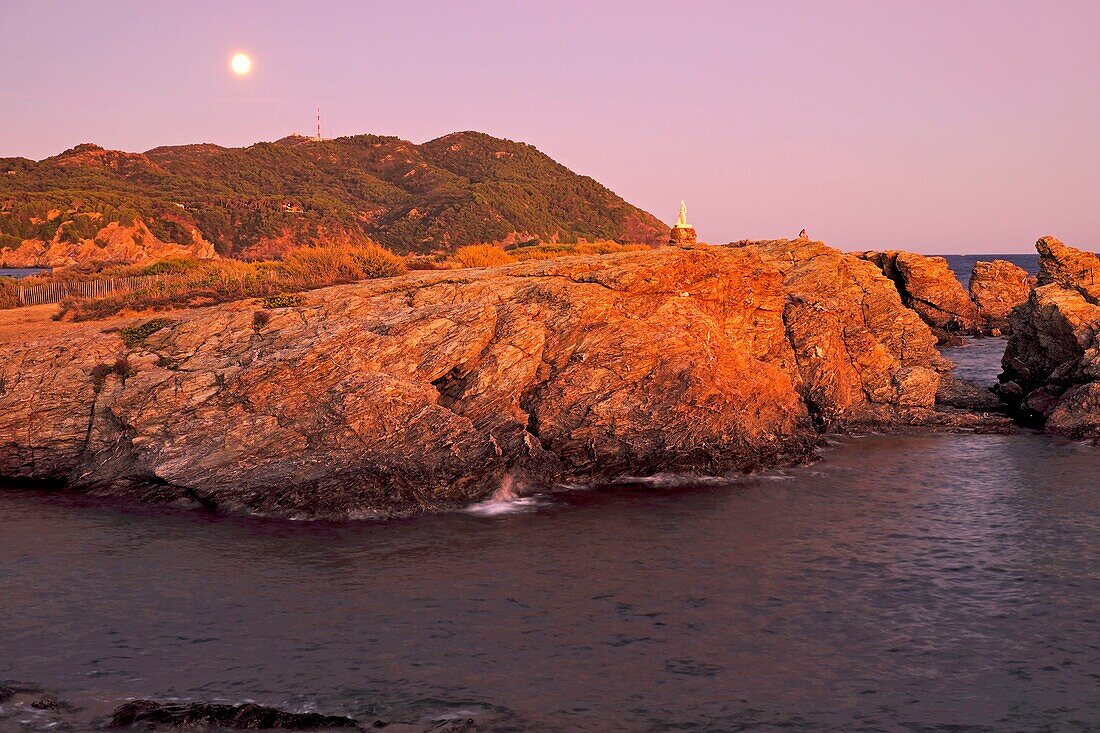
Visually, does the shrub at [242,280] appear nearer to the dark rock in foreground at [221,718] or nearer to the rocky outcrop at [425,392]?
the rocky outcrop at [425,392]

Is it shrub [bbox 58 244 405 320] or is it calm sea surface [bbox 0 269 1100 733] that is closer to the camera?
calm sea surface [bbox 0 269 1100 733]

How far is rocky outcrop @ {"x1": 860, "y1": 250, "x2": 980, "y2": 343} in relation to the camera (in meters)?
70.1

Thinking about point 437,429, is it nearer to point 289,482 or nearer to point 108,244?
point 289,482

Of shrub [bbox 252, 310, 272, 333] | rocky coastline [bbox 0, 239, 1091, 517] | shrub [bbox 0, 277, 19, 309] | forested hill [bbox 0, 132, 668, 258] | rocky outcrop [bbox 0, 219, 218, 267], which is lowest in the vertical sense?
rocky coastline [bbox 0, 239, 1091, 517]

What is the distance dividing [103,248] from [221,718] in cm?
14565

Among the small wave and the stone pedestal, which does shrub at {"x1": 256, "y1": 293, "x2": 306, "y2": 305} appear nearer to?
the small wave

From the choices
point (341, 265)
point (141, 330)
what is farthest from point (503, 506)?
point (341, 265)

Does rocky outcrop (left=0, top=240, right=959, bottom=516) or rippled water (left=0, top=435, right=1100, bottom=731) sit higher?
rocky outcrop (left=0, top=240, right=959, bottom=516)

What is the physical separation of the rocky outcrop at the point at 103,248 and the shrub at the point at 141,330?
11546 cm

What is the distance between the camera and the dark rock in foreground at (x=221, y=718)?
1274 cm

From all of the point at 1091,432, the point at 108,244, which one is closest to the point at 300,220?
the point at 108,244

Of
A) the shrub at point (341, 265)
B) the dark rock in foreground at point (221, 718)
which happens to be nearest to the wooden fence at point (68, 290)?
the shrub at point (341, 265)

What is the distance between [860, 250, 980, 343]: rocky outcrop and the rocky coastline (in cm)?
3654

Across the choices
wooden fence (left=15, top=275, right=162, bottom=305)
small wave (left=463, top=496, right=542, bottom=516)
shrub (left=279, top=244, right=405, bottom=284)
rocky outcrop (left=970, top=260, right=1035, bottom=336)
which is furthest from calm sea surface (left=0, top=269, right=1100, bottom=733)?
rocky outcrop (left=970, top=260, right=1035, bottom=336)
